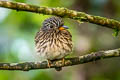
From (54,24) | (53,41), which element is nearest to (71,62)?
(53,41)

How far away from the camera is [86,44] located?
22.8 ft

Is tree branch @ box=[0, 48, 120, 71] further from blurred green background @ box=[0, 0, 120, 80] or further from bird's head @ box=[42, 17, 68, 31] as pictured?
blurred green background @ box=[0, 0, 120, 80]

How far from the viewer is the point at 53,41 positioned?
5.32 metres

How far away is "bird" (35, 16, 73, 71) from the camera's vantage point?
5223 mm

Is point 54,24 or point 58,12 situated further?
point 54,24

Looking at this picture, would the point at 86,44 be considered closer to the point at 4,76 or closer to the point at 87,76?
the point at 87,76

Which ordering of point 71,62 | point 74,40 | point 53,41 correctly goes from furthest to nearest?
point 74,40
point 53,41
point 71,62

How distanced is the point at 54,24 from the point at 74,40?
1.92 meters

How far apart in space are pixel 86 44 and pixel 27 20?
105cm

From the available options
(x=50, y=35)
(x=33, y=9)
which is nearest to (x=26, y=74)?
(x=50, y=35)

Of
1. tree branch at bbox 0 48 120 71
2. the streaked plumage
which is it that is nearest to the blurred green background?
the streaked plumage

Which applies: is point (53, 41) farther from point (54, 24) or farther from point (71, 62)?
point (71, 62)

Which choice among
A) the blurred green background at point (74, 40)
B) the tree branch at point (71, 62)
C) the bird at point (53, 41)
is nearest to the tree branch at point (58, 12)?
the tree branch at point (71, 62)

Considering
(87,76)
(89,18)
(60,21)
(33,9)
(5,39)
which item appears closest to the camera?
(33,9)
